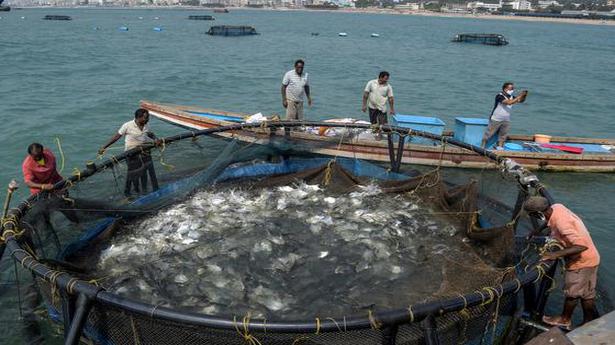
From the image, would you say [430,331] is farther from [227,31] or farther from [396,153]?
[227,31]

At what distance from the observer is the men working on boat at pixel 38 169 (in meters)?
6.97

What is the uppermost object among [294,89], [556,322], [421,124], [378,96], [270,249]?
[294,89]

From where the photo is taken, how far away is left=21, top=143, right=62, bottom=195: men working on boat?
697cm

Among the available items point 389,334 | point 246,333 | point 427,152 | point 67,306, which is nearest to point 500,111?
point 427,152

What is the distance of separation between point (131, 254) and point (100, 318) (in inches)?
100

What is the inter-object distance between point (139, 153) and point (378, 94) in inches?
247

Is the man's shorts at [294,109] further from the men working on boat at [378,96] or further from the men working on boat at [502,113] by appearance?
the men working on boat at [502,113]

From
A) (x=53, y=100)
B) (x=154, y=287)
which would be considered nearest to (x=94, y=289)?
(x=154, y=287)

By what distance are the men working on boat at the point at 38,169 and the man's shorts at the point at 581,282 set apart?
24.6 ft

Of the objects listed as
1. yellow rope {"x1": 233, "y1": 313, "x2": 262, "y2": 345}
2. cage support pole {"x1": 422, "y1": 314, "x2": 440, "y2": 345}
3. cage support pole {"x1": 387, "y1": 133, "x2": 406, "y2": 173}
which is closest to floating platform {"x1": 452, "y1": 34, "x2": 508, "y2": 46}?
cage support pole {"x1": 387, "y1": 133, "x2": 406, "y2": 173}

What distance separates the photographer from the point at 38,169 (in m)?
7.12

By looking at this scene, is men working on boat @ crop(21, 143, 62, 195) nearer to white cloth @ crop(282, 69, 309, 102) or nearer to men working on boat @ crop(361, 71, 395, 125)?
white cloth @ crop(282, 69, 309, 102)

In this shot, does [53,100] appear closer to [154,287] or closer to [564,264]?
[154,287]

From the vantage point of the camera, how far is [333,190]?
9234 mm
